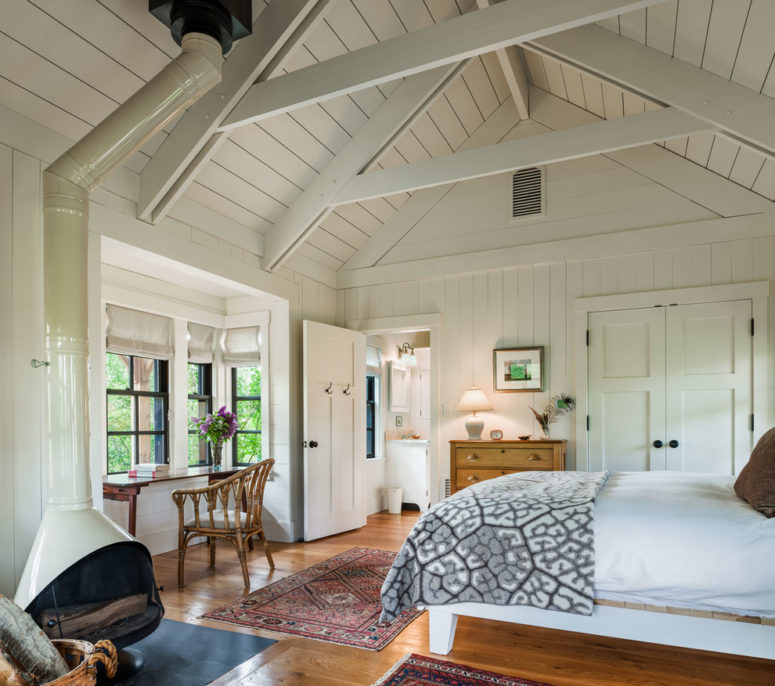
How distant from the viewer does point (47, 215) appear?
2568mm

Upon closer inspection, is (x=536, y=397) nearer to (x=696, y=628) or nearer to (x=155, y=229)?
(x=696, y=628)

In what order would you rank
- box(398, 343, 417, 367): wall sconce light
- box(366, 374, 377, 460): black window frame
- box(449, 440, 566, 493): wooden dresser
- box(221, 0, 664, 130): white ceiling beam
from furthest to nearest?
1. box(398, 343, 417, 367): wall sconce light
2. box(366, 374, 377, 460): black window frame
3. box(449, 440, 566, 493): wooden dresser
4. box(221, 0, 664, 130): white ceiling beam

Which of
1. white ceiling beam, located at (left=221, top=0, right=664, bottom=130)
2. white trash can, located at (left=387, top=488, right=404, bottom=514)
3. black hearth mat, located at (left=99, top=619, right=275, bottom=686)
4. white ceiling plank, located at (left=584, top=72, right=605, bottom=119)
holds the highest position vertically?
white ceiling plank, located at (left=584, top=72, right=605, bottom=119)

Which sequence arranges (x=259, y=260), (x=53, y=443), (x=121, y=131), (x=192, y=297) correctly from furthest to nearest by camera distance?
(x=192, y=297), (x=259, y=260), (x=121, y=131), (x=53, y=443)

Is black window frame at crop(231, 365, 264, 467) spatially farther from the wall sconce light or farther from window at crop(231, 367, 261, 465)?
the wall sconce light

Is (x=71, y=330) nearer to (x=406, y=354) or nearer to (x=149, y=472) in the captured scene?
(x=149, y=472)

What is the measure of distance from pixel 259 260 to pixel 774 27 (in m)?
3.81

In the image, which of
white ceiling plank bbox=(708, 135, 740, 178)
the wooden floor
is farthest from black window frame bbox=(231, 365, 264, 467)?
white ceiling plank bbox=(708, 135, 740, 178)

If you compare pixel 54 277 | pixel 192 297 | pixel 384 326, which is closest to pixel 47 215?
pixel 54 277

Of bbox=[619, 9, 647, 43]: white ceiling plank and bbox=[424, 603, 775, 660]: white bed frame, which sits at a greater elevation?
bbox=[619, 9, 647, 43]: white ceiling plank

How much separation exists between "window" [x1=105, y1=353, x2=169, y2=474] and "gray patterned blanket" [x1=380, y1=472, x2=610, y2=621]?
131 inches

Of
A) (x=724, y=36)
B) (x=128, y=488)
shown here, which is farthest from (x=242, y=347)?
(x=724, y=36)

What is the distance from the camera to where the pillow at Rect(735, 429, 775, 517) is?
2318 mm

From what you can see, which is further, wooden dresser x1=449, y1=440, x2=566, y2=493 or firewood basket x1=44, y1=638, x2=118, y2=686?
wooden dresser x1=449, y1=440, x2=566, y2=493
